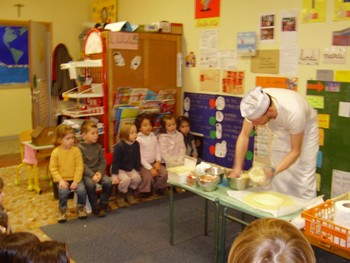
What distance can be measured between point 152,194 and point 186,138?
2.40 ft

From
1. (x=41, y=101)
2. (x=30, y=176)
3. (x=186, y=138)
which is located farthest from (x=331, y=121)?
(x=41, y=101)

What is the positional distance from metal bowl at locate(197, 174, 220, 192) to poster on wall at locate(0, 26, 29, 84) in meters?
5.24

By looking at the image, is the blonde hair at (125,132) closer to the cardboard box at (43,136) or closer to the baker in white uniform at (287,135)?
the cardboard box at (43,136)

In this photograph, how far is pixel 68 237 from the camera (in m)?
3.44

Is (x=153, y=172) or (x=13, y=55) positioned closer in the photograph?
(x=153, y=172)

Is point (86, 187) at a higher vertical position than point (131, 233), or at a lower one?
higher

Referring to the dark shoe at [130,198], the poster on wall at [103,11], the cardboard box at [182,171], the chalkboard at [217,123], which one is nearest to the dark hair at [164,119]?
the chalkboard at [217,123]

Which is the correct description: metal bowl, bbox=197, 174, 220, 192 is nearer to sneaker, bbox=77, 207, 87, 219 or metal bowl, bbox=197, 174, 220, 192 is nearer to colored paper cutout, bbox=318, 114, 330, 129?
colored paper cutout, bbox=318, 114, 330, 129

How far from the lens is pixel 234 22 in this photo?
4141 mm

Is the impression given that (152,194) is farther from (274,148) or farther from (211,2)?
(211,2)

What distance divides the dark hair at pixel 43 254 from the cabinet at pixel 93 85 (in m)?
3.01

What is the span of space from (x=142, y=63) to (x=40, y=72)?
204 centimetres

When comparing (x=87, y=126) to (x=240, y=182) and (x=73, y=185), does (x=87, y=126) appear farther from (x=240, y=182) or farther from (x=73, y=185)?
(x=240, y=182)

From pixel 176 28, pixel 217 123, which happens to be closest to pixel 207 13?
pixel 176 28
